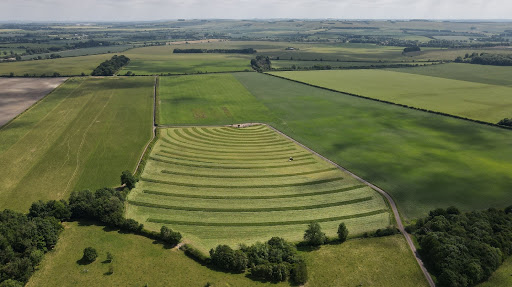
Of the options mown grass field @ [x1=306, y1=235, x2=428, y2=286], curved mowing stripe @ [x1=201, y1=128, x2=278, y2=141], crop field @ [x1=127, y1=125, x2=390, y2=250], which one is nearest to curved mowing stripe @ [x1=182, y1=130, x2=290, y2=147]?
crop field @ [x1=127, y1=125, x2=390, y2=250]

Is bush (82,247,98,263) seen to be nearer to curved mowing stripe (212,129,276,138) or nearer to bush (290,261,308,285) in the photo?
bush (290,261,308,285)

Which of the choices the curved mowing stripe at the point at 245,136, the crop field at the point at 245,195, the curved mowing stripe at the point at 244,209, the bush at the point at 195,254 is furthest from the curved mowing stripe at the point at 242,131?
the bush at the point at 195,254

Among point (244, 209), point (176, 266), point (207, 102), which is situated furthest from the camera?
point (207, 102)

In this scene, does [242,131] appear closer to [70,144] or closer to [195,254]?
[70,144]

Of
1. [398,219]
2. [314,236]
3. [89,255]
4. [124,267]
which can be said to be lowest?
[124,267]

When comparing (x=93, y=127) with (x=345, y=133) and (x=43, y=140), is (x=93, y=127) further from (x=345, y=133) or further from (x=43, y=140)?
(x=345, y=133)

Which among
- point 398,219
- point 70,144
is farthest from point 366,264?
point 70,144

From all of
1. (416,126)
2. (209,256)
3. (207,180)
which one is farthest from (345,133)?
(209,256)
